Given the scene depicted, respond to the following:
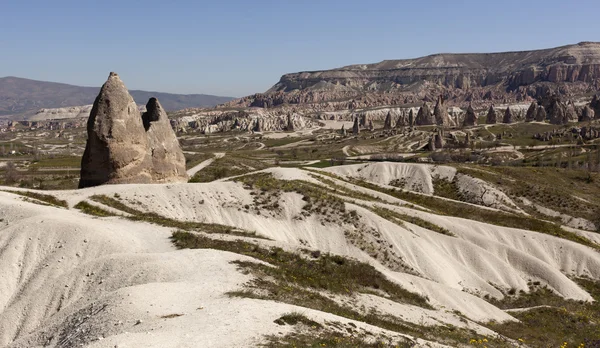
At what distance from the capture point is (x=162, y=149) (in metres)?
53.5

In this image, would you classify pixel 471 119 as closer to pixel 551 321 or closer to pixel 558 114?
pixel 558 114

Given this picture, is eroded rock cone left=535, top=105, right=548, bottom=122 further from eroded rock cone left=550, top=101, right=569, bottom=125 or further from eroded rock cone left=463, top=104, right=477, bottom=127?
eroded rock cone left=463, top=104, right=477, bottom=127

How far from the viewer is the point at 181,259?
25594 millimetres

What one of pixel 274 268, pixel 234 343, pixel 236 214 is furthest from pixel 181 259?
pixel 236 214

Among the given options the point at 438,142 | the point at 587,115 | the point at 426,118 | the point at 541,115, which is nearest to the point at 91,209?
the point at 438,142

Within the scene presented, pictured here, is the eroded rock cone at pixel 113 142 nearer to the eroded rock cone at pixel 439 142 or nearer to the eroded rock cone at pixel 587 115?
the eroded rock cone at pixel 439 142

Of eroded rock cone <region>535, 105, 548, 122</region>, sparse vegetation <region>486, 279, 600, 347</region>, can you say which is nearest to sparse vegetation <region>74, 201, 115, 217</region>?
sparse vegetation <region>486, 279, 600, 347</region>

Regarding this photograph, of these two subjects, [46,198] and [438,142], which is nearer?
[46,198]

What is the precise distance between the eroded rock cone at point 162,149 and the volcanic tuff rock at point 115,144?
2.88 feet

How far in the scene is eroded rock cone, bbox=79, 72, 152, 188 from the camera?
46750 millimetres

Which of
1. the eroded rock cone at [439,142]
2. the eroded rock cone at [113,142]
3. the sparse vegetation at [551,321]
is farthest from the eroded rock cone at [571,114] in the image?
the eroded rock cone at [113,142]

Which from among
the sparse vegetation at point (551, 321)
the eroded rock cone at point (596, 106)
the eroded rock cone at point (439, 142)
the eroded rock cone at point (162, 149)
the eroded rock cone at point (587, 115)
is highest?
the eroded rock cone at point (162, 149)

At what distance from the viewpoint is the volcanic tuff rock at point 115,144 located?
46781 mm

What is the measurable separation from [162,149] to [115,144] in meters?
7.29
